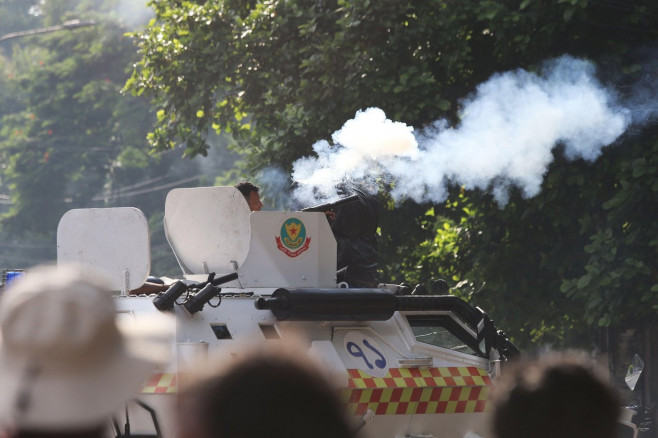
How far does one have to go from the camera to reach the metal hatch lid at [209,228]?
8188 millimetres

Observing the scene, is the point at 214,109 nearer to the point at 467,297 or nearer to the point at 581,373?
the point at 467,297

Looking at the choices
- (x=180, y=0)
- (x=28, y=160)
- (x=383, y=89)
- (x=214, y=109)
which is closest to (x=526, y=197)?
(x=383, y=89)

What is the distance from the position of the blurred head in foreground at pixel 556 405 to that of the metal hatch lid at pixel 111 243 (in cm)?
496

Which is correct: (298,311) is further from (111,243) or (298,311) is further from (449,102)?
(449,102)

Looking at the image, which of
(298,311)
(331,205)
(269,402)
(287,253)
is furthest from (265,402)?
(331,205)

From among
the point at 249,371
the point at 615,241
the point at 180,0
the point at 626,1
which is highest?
the point at 180,0

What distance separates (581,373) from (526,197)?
11.4 metres

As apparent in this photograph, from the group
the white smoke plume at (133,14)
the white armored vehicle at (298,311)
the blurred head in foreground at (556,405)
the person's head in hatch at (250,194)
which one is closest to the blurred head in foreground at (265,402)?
the blurred head in foreground at (556,405)

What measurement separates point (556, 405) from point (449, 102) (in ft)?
37.0

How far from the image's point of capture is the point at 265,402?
2.34 metres

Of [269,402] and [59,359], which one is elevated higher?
[59,359]

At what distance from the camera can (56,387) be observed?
2555 mm

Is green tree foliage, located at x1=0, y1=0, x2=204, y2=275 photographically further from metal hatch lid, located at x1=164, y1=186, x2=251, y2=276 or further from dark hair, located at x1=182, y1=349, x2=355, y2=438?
dark hair, located at x1=182, y1=349, x2=355, y2=438

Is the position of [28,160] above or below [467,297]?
above
